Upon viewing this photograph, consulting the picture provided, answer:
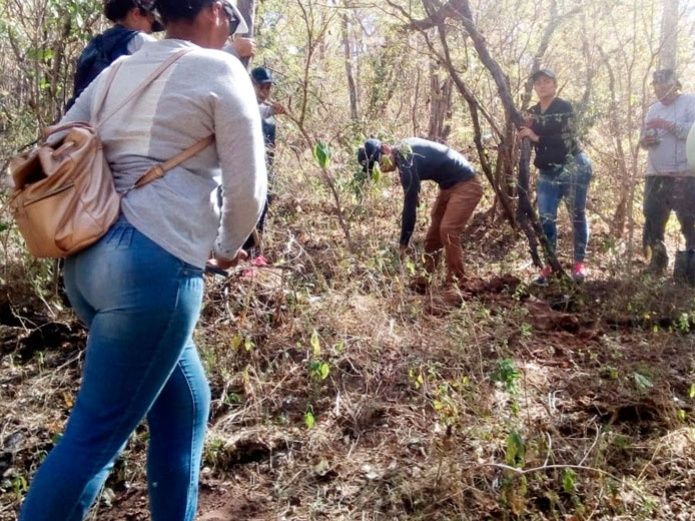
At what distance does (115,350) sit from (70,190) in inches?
14.2

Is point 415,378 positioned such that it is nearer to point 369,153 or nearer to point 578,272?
point 369,153

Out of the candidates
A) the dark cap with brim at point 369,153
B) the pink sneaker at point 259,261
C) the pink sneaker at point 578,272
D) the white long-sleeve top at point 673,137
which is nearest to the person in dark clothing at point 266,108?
the pink sneaker at point 259,261

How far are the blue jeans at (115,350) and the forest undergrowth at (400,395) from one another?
977 millimetres

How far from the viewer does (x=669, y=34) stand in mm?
5363

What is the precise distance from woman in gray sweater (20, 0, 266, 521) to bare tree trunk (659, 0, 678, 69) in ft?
14.9

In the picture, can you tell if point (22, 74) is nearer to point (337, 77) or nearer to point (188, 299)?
point (188, 299)

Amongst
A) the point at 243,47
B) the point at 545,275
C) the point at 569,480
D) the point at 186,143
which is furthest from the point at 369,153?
the point at 186,143

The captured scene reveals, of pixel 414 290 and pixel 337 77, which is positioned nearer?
pixel 414 290

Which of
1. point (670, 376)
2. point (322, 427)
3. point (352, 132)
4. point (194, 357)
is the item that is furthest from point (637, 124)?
point (194, 357)

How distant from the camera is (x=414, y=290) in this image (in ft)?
15.2

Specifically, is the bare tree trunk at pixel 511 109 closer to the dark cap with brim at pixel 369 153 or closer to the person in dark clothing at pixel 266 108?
the dark cap with brim at pixel 369 153

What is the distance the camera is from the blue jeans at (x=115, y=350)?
61.2 inches

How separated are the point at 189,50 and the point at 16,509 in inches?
73.4

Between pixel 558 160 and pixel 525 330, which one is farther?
pixel 558 160
